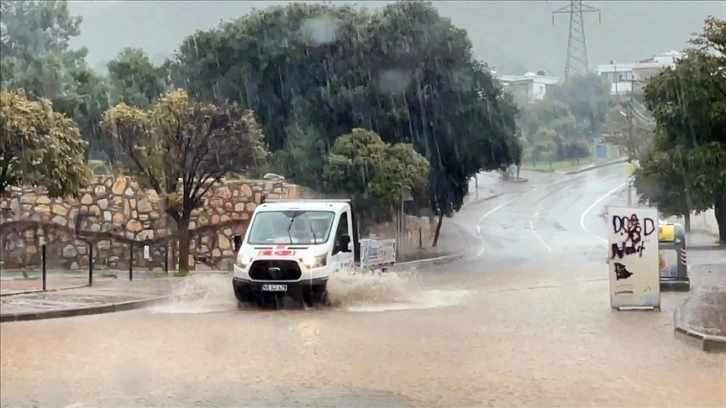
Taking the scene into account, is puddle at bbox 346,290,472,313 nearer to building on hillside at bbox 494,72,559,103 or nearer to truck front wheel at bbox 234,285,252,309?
truck front wheel at bbox 234,285,252,309

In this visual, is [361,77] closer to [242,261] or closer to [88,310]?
[242,261]

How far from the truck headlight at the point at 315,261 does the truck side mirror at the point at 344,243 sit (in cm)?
91

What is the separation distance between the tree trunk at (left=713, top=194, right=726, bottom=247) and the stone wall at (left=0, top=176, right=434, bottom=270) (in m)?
13.4

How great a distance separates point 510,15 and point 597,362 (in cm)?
3166

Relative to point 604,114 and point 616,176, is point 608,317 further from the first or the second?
point 616,176

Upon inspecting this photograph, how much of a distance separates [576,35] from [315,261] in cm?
2170

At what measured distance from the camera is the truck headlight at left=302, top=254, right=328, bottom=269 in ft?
57.4

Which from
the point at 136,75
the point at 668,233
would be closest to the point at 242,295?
the point at 668,233

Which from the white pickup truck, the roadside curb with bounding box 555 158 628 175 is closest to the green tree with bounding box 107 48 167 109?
the roadside curb with bounding box 555 158 628 175

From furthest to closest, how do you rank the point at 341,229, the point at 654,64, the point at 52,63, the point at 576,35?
1. the point at 576,35
2. the point at 52,63
3. the point at 654,64
4. the point at 341,229

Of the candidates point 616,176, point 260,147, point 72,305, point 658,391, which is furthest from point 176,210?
point 616,176

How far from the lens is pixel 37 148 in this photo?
19.3m

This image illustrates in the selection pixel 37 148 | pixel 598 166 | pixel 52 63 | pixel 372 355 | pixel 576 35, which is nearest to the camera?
pixel 372 355

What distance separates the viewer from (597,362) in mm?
11336
